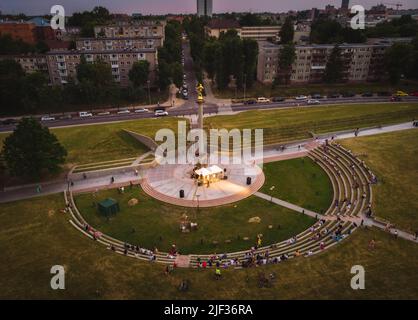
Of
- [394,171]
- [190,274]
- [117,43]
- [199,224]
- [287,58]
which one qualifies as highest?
[117,43]

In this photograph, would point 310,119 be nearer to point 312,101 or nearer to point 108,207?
point 312,101

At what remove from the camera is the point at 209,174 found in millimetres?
54031

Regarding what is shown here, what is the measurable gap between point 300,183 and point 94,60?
3210 inches

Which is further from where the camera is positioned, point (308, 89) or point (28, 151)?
point (308, 89)

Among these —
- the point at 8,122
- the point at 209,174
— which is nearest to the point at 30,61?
the point at 8,122

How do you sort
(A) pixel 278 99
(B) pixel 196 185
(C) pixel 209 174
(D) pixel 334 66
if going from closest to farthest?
(C) pixel 209 174 → (B) pixel 196 185 → (A) pixel 278 99 → (D) pixel 334 66

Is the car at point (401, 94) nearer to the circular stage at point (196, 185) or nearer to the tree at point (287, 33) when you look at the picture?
the tree at point (287, 33)

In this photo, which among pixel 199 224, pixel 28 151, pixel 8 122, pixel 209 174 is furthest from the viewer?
pixel 8 122

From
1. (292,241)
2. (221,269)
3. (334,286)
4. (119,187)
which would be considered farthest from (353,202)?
(119,187)

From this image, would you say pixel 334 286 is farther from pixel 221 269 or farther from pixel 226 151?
pixel 226 151

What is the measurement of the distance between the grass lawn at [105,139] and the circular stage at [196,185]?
10.9 meters

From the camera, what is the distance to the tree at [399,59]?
10212 centimetres

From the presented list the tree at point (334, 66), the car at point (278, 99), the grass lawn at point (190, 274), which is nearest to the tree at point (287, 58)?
the car at point (278, 99)

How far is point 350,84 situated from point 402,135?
168ft
